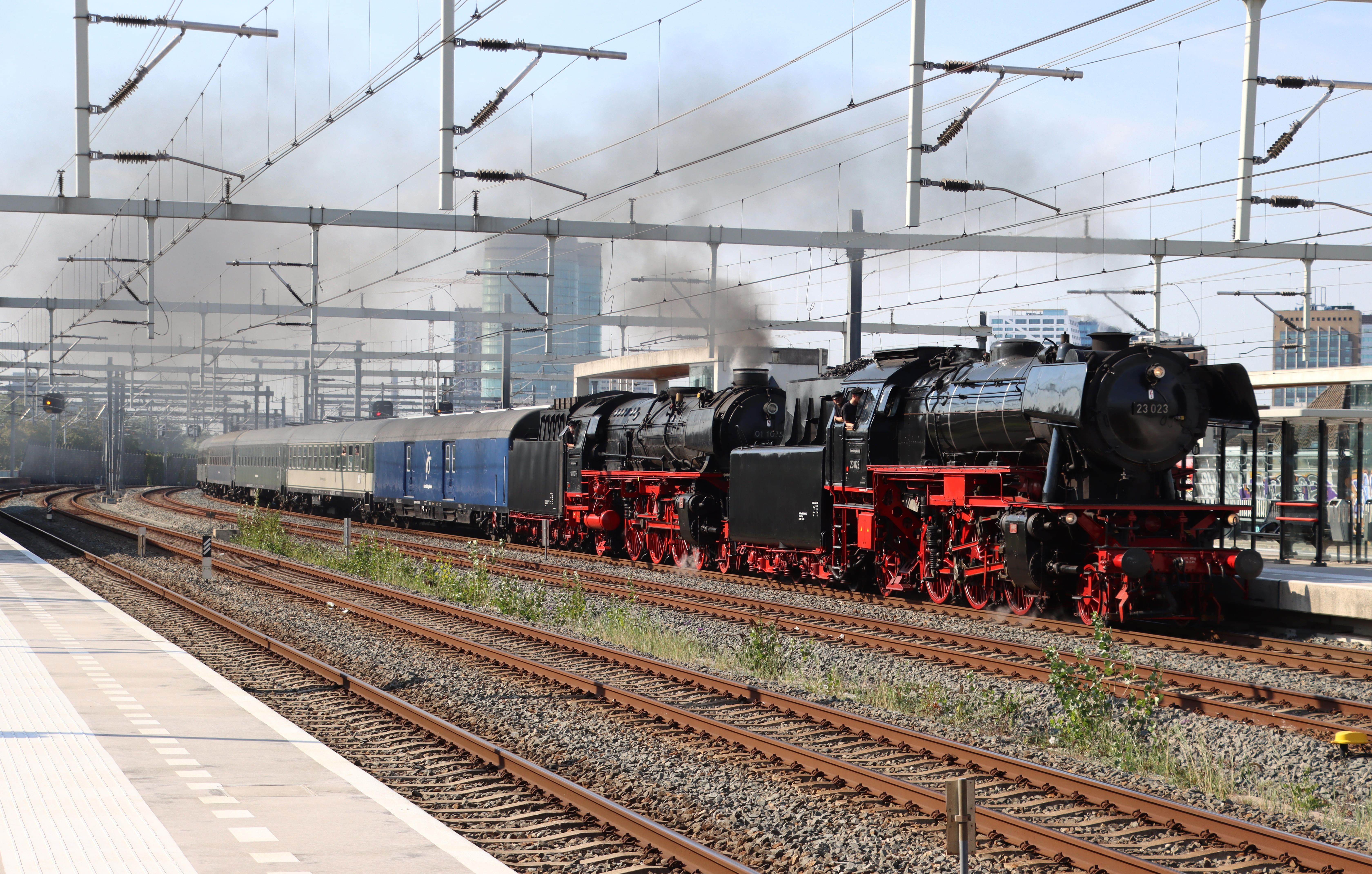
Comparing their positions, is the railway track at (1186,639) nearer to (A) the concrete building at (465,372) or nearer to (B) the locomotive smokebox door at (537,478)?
(B) the locomotive smokebox door at (537,478)

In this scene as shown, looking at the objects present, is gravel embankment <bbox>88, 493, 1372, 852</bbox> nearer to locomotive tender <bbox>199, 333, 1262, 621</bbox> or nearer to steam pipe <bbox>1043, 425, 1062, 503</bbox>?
locomotive tender <bbox>199, 333, 1262, 621</bbox>

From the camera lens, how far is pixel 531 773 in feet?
27.5

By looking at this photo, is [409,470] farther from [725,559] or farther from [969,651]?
[969,651]

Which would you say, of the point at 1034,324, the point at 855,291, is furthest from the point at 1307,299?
the point at 1034,324

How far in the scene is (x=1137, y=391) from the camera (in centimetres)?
1534

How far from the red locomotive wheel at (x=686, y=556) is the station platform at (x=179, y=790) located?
13.3 m

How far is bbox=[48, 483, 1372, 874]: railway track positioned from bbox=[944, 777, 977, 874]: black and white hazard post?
140 centimetres

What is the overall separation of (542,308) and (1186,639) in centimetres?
9130

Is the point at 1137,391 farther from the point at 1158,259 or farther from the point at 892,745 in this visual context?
the point at 1158,259

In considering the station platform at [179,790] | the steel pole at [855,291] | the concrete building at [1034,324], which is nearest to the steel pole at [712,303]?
the steel pole at [855,291]

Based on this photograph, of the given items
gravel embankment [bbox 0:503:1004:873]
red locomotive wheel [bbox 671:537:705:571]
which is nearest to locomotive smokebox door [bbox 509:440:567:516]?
red locomotive wheel [bbox 671:537:705:571]

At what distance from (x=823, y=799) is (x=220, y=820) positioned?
3.64 meters

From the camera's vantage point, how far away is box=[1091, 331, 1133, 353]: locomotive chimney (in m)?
15.5

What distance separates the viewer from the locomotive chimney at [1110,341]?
15539 mm
